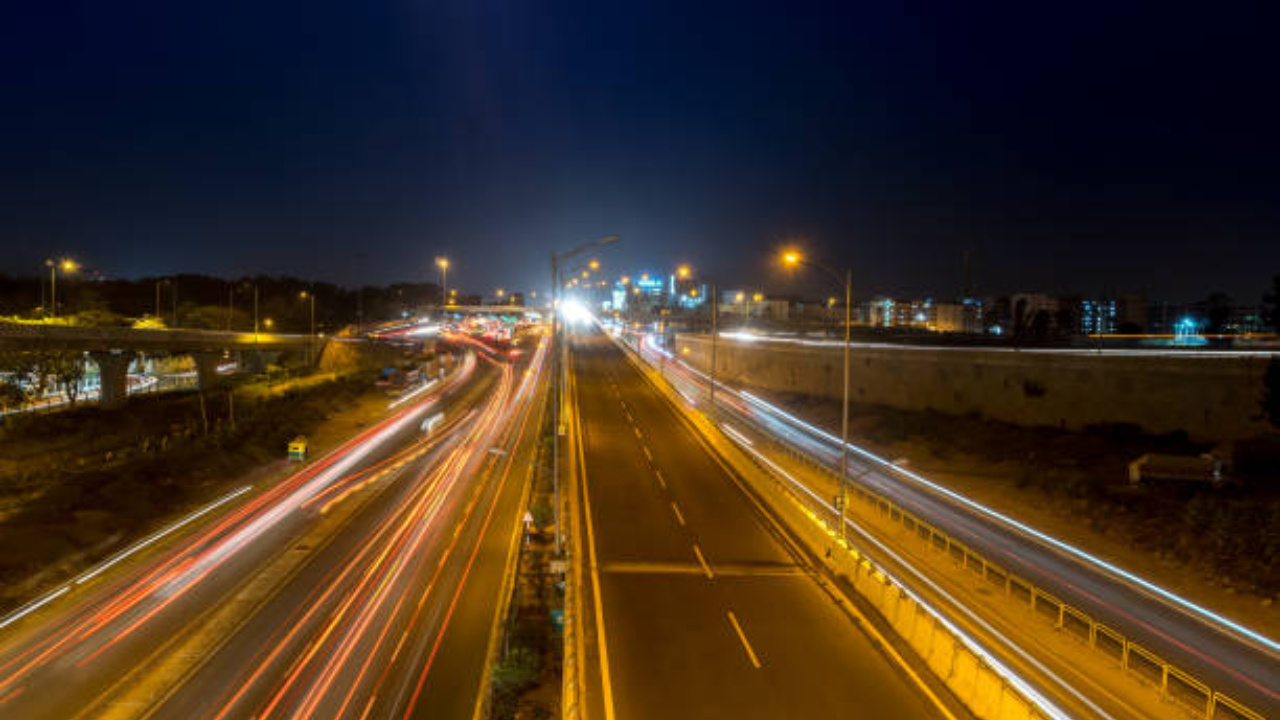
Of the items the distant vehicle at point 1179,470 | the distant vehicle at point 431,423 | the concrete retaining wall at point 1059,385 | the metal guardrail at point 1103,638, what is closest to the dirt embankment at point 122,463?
the distant vehicle at point 431,423

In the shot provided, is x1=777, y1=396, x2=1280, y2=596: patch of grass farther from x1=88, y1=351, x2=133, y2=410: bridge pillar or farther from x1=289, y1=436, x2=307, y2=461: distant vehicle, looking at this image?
x1=88, y1=351, x2=133, y2=410: bridge pillar

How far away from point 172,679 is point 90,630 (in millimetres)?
4679

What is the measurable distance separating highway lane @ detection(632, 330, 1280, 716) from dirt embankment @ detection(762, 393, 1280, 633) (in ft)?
4.67

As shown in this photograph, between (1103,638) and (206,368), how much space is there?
255 ft

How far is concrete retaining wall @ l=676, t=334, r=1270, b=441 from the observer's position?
30328 mm

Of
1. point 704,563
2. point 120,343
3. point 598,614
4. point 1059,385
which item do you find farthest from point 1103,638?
point 120,343

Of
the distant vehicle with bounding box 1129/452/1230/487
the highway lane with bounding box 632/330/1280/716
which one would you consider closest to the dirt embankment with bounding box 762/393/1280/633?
the distant vehicle with bounding box 1129/452/1230/487

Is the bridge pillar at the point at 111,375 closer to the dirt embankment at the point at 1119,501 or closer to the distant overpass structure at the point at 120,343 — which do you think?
the distant overpass structure at the point at 120,343

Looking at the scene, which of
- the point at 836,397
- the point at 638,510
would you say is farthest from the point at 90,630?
the point at 836,397

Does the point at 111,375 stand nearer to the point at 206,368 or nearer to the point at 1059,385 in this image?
the point at 206,368

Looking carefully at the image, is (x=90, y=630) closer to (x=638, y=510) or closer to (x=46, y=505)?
(x=46, y=505)

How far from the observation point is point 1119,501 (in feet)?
83.0

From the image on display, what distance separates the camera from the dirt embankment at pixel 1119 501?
1955 centimetres

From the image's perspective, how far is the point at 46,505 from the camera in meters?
Answer: 27.8
